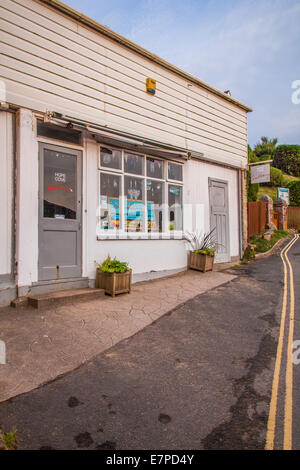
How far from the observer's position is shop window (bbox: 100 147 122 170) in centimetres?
720

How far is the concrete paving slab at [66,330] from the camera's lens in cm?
339

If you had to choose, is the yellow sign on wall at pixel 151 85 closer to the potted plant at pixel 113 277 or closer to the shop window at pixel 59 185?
the shop window at pixel 59 185

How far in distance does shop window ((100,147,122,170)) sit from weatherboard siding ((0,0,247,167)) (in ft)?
2.01

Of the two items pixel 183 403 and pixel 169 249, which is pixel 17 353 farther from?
pixel 169 249

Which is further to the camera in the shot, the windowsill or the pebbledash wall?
the windowsill

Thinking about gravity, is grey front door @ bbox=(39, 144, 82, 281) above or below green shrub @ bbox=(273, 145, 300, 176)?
below

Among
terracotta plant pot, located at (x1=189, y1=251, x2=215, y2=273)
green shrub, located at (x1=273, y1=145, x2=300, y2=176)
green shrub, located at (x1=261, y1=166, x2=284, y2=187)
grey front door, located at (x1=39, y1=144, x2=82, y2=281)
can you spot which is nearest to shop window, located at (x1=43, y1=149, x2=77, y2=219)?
grey front door, located at (x1=39, y1=144, x2=82, y2=281)

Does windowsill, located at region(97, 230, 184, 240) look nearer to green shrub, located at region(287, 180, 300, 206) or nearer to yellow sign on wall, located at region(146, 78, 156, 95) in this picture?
yellow sign on wall, located at region(146, 78, 156, 95)

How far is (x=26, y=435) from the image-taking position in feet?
7.88

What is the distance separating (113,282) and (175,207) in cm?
367

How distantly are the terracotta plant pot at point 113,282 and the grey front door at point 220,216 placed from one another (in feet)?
15.0

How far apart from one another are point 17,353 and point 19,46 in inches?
216
